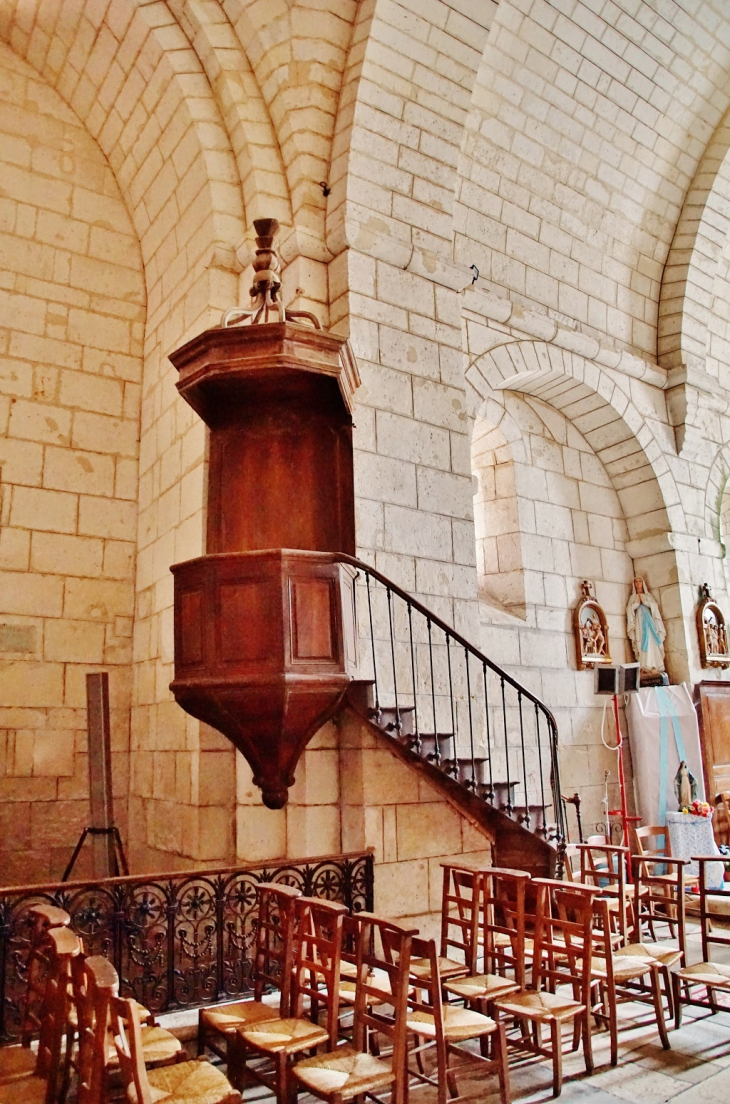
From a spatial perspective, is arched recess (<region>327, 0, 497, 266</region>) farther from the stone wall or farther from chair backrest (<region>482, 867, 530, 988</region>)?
chair backrest (<region>482, 867, 530, 988</region>)

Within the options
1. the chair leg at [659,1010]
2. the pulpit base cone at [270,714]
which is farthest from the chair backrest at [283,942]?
the chair leg at [659,1010]

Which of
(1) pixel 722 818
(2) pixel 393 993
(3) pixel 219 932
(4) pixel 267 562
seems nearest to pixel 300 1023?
(2) pixel 393 993

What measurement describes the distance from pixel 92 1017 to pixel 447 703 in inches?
124

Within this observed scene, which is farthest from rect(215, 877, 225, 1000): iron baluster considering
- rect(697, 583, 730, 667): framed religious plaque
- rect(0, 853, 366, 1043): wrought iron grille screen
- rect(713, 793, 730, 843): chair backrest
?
rect(697, 583, 730, 667): framed religious plaque

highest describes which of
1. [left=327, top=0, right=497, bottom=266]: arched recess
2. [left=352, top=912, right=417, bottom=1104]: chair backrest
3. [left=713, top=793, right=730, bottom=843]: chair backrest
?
[left=327, top=0, right=497, bottom=266]: arched recess

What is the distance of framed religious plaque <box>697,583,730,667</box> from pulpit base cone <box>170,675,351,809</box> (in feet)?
15.6

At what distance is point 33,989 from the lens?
2584 mm

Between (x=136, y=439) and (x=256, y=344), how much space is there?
2516mm

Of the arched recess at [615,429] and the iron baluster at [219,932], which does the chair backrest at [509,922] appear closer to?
the iron baluster at [219,932]

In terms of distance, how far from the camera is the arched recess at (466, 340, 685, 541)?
6.96 m

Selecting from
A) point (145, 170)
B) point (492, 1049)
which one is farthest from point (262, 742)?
point (145, 170)

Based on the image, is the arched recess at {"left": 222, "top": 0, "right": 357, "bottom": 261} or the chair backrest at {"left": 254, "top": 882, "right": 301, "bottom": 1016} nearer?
the chair backrest at {"left": 254, "top": 882, "right": 301, "bottom": 1016}

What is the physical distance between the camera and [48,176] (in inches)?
240

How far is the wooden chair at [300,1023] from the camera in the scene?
2.47m
